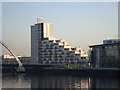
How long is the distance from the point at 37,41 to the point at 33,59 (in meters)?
3.54

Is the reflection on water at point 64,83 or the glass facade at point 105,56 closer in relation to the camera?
the reflection on water at point 64,83

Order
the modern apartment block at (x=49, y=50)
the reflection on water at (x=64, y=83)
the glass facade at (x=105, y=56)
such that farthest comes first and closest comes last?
the modern apartment block at (x=49, y=50), the glass facade at (x=105, y=56), the reflection on water at (x=64, y=83)

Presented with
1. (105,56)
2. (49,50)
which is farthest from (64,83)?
(49,50)

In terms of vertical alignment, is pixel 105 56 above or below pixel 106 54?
below

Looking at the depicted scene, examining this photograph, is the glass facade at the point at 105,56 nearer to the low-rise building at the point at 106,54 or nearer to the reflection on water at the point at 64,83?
the low-rise building at the point at 106,54

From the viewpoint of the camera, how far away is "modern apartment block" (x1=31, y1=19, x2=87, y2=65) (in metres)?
54.5

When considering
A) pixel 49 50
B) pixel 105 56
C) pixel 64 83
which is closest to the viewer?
pixel 64 83

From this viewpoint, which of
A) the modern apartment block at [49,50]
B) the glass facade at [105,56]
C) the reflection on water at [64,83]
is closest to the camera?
the reflection on water at [64,83]

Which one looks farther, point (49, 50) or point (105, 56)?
point (49, 50)

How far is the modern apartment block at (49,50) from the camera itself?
54.5m

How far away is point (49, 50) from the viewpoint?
5656 centimetres

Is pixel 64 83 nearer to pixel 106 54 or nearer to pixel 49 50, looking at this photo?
pixel 106 54

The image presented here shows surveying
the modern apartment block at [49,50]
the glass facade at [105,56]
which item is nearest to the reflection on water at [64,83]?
the glass facade at [105,56]

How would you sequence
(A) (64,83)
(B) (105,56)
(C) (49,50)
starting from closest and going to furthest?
(A) (64,83), (B) (105,56), (C) (49,50)
